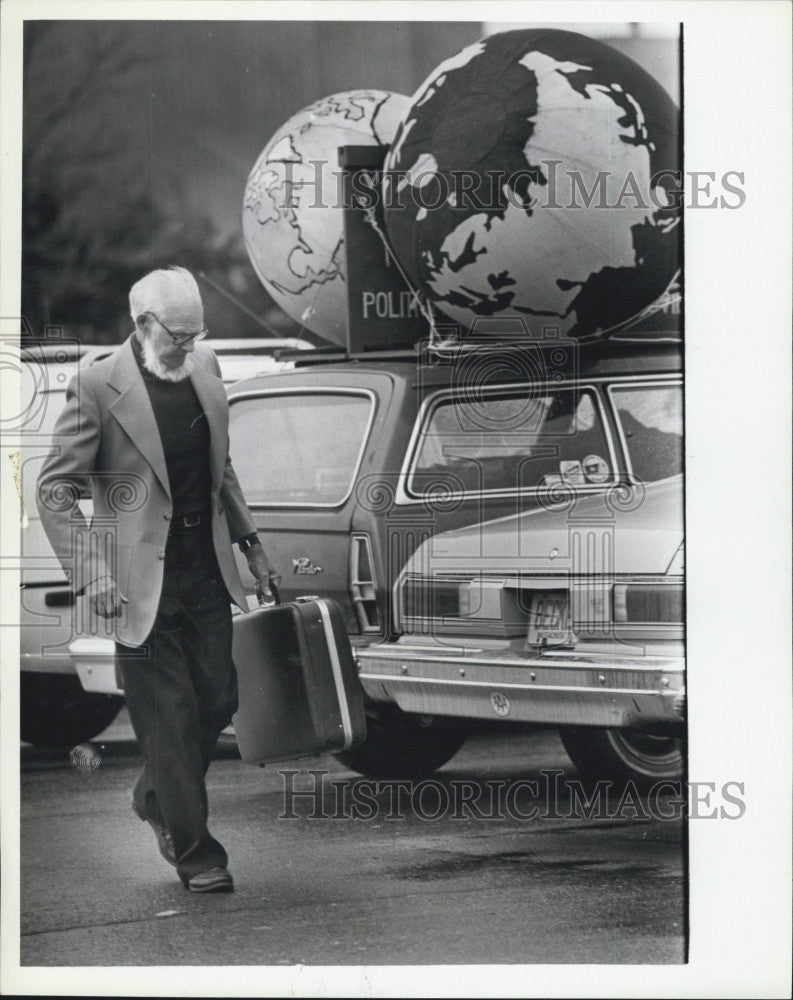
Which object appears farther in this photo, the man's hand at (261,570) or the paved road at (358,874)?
the man's hand at (261,570)

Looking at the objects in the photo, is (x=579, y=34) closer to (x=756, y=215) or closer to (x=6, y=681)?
(x=756, y=215)

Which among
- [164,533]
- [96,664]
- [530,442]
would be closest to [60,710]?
[96,664]

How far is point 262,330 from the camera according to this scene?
590cm

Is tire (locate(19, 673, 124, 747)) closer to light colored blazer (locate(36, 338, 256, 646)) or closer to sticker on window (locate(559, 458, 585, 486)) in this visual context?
light colored blazer (locate(36, 338, 256, 646))

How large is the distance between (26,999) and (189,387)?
7.46 feet

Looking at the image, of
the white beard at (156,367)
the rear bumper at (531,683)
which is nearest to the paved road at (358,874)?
the rear bumper at (531,683)

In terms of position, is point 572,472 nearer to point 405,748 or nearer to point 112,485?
point 405,748

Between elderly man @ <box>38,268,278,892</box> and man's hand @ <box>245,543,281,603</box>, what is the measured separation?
5cm

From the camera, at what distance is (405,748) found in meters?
5.85

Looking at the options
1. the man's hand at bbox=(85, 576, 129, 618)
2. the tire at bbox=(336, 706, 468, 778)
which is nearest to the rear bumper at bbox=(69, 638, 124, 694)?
the man's hand at bbox=(85, 576, 129, 618)

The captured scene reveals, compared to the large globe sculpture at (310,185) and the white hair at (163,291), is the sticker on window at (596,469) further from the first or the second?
the white hair at (163,291)

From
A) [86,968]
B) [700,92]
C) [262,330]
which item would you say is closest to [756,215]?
[700,92]

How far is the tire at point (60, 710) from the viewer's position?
5836 millimetres

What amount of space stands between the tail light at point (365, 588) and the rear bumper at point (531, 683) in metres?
0.10
